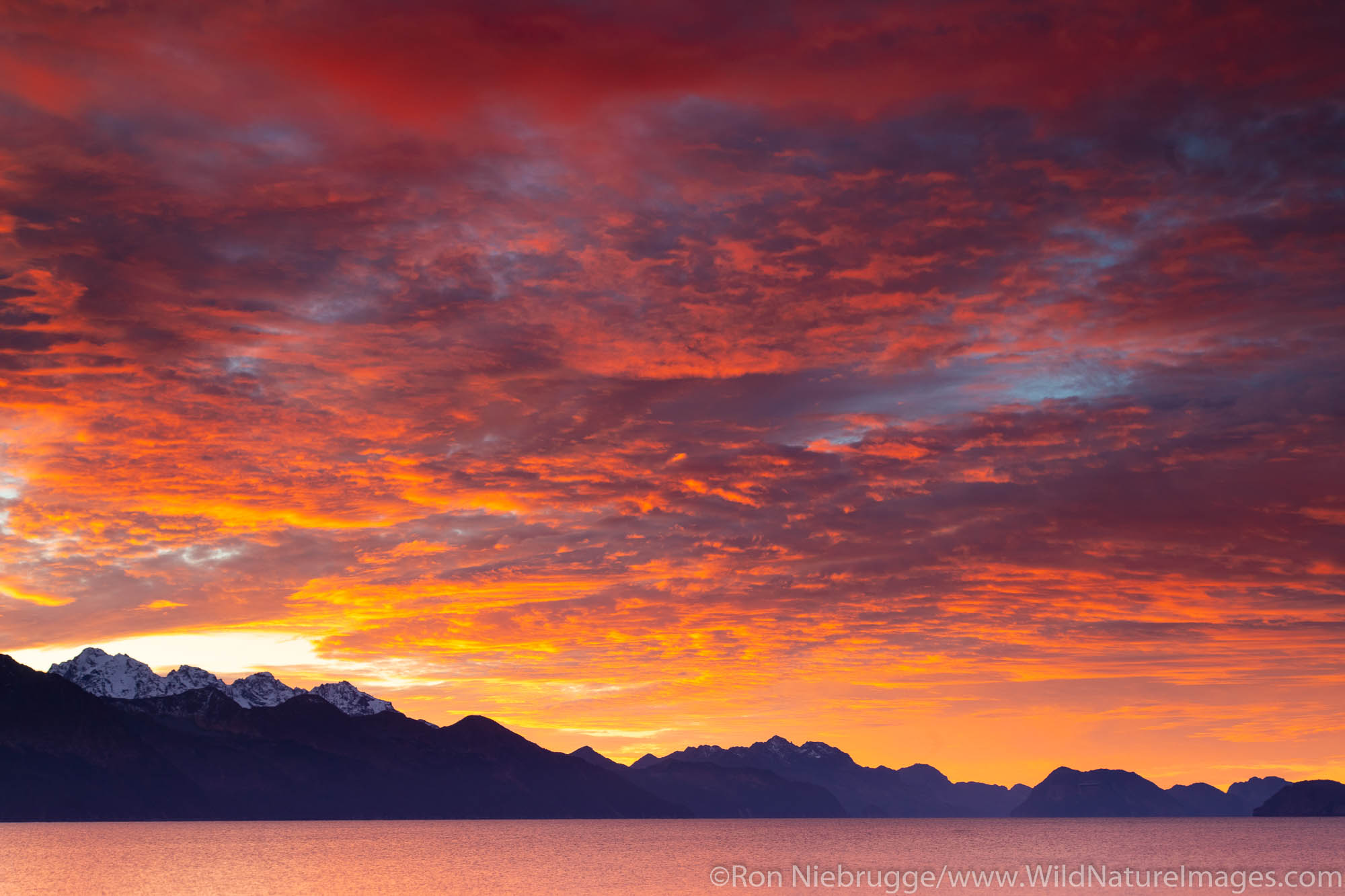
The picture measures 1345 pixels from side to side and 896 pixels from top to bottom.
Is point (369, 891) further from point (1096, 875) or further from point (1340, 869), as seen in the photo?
point (1340, 869)

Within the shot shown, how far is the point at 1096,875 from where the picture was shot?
550 feet

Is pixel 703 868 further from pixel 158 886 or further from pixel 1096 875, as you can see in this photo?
pixel 158 886

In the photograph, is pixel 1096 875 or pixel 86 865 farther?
pixel 86 865

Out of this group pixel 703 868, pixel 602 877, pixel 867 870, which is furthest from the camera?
pixel 703 868

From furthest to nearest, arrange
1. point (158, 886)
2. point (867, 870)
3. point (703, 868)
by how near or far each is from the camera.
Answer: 1. point (703, 868)
2. point (867, 870)
3. point (158, 886)

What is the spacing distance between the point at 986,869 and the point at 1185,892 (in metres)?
43.7

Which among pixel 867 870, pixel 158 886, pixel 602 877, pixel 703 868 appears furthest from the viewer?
pixel 703 868

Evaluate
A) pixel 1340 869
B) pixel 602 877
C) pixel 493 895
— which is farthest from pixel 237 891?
pixel 1340 869

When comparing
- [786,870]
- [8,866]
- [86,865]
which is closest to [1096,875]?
[786,870]

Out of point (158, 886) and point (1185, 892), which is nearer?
point (1185, 892)

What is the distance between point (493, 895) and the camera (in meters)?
136

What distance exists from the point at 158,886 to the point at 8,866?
6861 cm

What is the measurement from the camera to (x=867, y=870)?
579 ft

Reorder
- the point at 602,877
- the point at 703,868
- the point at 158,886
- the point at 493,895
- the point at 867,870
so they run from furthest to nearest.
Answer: the point at 703,868 → the point at 867,870 → the point at 602,877 → the point at 158,886 → the point at 493,895
